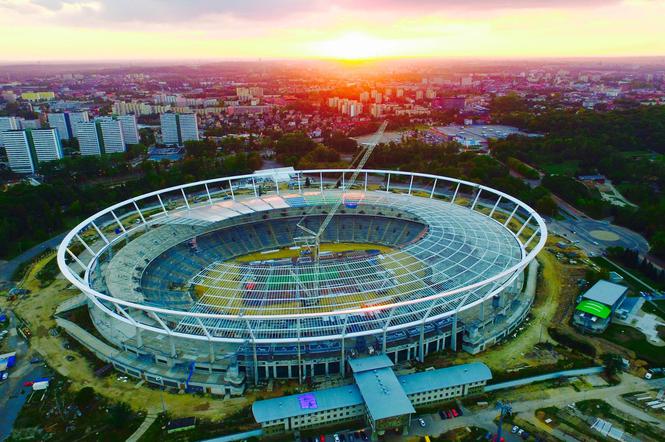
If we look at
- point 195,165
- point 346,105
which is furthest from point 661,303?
point 346,105

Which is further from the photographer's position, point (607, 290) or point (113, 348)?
point (607, 290)

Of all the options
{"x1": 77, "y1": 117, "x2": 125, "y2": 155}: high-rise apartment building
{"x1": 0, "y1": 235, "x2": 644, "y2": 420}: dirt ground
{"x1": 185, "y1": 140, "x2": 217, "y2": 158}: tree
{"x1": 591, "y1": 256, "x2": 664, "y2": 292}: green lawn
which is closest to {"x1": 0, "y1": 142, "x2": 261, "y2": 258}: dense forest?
{"x1": 185, "y1": 140, "x2": 217, "y2": 158}: tree

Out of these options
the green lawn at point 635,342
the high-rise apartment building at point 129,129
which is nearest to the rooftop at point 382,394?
the green lawn at point 635,342

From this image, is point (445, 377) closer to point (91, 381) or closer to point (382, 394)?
point (382, 394)

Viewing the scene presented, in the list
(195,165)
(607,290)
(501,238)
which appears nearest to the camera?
(607,290)

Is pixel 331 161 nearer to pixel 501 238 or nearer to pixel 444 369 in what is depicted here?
pixel 501 238

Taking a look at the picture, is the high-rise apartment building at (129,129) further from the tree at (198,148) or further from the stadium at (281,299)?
the stadium at (281,299)

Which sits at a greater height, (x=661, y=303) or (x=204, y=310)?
(x=204, y=310)
